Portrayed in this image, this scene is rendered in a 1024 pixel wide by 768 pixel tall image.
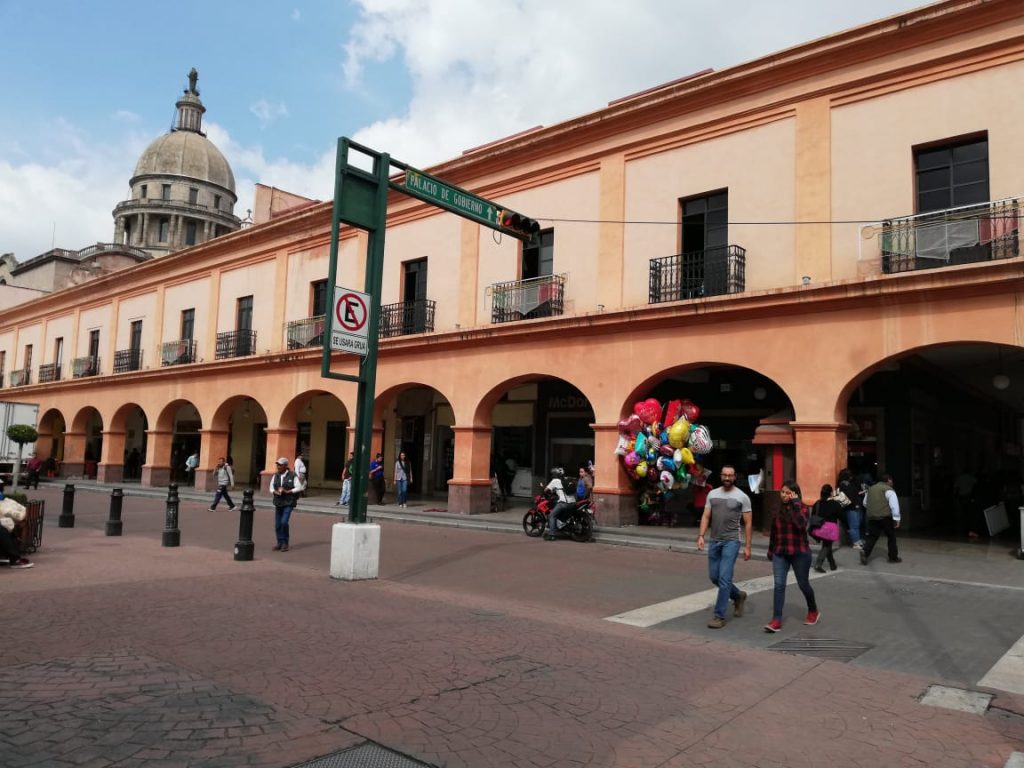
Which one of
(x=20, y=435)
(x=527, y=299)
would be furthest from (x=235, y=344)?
(x=527, y=299)

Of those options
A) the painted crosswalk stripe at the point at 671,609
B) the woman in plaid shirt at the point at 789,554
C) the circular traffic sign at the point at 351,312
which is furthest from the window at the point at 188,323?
the woman in plaid shirt at the point at 789,554

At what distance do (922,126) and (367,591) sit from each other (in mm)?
12314

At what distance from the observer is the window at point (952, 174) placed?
13.1 meters

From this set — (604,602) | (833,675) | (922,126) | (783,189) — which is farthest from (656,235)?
(833,675)

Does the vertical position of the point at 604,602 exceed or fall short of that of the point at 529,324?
it falls short

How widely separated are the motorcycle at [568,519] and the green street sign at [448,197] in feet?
19.3

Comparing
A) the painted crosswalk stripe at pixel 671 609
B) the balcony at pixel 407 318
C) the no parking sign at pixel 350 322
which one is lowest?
the painted crosswalk stripe at pixel 671 609

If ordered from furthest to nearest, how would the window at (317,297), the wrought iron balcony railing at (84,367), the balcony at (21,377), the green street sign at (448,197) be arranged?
the balcony at (21,377) < the wrought iron balcony railing at (84,367) < the window at (317,297) < the green street sign at (448,197)

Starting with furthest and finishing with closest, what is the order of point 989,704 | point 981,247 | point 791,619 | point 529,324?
point 529,324 → point 981,247 → point 791,619 → point 989,704

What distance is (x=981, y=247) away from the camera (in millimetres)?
12508

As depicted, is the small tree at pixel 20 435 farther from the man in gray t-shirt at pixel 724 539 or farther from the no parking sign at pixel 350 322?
the man in gray t-shirt at pixel 724 539

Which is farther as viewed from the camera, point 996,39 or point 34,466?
point 34,466

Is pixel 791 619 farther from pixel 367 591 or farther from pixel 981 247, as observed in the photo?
pixel 981 247

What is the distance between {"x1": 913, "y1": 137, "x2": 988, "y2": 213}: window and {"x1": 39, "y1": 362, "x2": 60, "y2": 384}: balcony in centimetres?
3760
